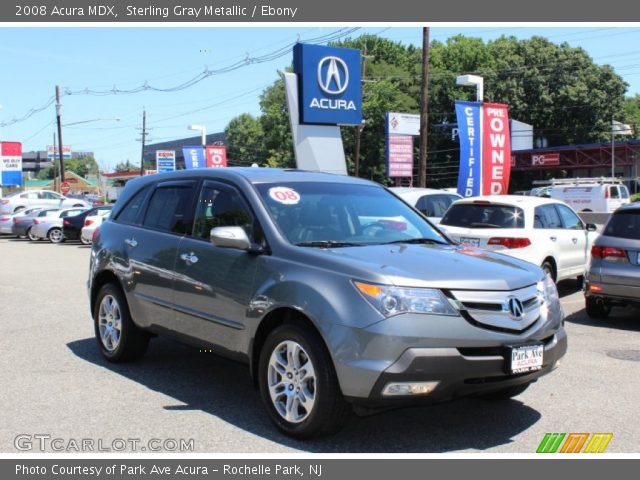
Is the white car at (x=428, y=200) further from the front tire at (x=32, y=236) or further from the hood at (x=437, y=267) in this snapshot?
the front tire at (x=32, y=236)

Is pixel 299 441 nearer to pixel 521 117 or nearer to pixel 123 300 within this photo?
pixel 123 300

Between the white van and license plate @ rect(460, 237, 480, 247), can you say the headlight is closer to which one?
license plate @ rect(460, 237, 480, 247)

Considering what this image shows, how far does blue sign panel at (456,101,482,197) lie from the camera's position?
1897cm

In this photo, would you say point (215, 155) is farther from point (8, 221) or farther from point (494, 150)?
point (494, 150)

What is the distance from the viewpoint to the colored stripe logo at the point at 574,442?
4516mm

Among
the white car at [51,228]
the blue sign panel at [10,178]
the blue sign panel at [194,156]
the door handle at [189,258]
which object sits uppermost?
the blue sign panel at [194,156]

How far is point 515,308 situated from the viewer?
14.8ft

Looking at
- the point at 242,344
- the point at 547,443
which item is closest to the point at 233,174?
the point at 242,344

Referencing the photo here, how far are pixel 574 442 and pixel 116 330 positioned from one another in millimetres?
4229

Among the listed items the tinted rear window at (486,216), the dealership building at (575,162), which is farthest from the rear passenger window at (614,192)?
the tinted rear window at (486,216)

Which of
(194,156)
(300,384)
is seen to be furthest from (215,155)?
(300,384)

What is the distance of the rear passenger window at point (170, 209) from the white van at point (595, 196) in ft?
108

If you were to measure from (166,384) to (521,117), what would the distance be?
58.9 m

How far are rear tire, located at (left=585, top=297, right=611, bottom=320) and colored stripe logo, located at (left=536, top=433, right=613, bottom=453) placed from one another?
15.9 ft
